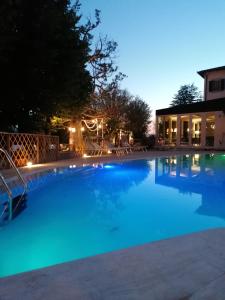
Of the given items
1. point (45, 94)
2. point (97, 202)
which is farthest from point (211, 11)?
point (97, 202)

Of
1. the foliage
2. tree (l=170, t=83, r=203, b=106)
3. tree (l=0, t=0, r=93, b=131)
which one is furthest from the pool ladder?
tree (l=170, t=83, r=203, b=106)

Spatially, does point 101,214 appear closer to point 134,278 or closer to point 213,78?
point 134,278

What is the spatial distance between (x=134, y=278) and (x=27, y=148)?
854cm

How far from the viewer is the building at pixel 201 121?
16.9m

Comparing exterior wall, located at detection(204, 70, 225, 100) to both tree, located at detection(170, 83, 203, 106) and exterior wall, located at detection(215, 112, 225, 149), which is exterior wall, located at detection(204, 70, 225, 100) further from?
tree, located at detection(170, 83, 203, 106)

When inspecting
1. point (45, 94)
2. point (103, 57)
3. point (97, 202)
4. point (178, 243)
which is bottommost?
point (97, 202)

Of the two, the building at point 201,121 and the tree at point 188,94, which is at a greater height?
the tree at point 188,94

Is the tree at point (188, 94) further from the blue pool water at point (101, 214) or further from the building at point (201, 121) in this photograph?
the blue pool water at point (101, 214)

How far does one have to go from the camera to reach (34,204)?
545cm

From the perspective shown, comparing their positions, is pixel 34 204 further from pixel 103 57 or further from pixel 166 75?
pixel 166 75

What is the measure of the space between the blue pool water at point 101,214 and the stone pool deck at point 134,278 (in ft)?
3.41

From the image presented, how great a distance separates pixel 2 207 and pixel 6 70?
5.14m

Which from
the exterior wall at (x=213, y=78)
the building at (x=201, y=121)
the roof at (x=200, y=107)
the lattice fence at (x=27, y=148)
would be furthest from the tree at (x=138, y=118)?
the lattice fence at (x=27, y=148)

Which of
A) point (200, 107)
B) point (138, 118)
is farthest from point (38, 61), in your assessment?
point (138, 118)
